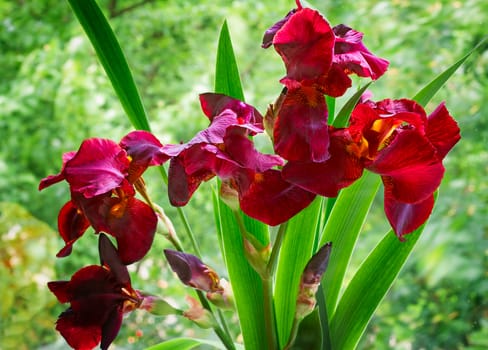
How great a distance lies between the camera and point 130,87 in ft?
2.07

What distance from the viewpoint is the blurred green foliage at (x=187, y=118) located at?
1294mm

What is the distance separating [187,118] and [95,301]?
3.95ft

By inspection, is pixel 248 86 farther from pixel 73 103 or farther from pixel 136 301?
pixel 136 301

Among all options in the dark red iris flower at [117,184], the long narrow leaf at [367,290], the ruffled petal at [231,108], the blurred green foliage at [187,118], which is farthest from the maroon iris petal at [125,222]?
the blurred green foliage at [187,118]

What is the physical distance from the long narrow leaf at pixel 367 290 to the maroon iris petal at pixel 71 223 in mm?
242

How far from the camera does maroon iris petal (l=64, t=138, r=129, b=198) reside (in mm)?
484

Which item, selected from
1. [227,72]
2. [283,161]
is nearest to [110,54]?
[227,72]

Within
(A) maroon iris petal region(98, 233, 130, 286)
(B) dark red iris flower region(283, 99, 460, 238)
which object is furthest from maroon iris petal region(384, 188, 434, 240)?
(A) maroon iris petal region(98, 233, 130, 286)

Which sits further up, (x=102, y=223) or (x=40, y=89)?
(x=40, y=89)

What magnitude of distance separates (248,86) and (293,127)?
4.27 ft

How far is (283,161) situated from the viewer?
51cm

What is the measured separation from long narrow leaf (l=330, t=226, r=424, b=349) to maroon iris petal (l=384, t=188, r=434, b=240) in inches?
4.3

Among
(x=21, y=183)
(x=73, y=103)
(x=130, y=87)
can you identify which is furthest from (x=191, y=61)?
(x=130, y=87)

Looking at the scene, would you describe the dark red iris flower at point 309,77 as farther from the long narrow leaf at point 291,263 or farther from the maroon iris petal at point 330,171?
the long narrow leaf at point 291,263
